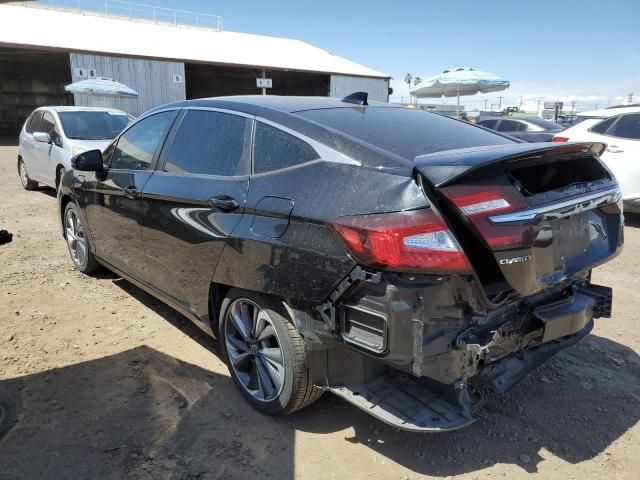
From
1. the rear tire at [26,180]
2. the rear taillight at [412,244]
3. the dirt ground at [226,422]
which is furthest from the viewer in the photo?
the rear tire at [26,180]

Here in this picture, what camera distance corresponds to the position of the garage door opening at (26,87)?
31.3 m

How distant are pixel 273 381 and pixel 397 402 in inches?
29.2

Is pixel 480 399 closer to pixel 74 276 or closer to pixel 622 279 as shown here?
pixel 622 279

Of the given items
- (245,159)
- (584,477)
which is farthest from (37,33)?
(584,477)

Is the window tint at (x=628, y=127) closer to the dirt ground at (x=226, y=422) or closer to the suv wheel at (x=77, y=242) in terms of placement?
the dirt ground at (x=226, y=422)

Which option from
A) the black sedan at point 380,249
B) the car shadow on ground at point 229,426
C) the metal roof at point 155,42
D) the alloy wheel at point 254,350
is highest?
the metal roof at point 155,42

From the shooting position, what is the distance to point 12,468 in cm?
238

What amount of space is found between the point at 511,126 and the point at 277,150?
10.7 metres

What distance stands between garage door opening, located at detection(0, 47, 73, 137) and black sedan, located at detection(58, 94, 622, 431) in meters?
32.8

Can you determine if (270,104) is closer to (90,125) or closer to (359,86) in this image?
(90,125)

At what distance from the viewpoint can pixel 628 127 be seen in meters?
7.38

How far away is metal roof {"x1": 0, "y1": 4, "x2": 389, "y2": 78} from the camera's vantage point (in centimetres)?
2473

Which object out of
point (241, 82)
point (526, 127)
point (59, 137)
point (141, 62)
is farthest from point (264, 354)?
point (241, 82)

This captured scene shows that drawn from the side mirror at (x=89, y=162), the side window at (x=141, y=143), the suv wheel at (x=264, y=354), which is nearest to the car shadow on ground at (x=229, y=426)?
the suv wheel at (x=264, y=354)
